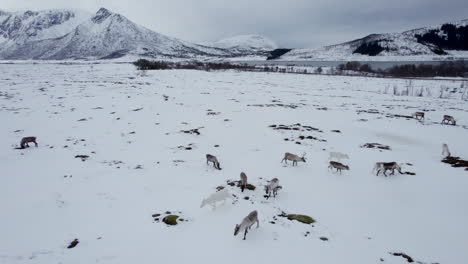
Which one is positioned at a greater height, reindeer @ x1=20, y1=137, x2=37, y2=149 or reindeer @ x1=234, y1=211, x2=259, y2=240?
reindeer @ x1=20, y1=137, x2=37, y2=149

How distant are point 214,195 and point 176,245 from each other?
1967 mm

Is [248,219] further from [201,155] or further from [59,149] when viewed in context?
[59,149]

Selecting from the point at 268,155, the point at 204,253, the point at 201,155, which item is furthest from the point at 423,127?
the point at 204,253

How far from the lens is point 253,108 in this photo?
24016 mm

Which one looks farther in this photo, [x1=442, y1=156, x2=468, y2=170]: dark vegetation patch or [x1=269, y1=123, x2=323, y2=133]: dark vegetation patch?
[x1=269, y1=123, x2=323, y2=133]: dark vegetation patch

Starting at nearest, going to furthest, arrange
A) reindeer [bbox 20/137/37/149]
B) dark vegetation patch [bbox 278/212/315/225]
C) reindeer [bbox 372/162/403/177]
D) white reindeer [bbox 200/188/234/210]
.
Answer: dark vegetation patch [bbox 278/212/315/225] < white reindeer [bbox 200/188/234/210] < reindeer [bbox 372/162/403/177] < reindeer [bbox 20/137/37/149]

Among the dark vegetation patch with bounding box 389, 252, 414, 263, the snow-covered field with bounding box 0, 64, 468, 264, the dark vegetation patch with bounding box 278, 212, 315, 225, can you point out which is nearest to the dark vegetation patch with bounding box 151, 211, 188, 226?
the snow-covered field with bounding box 0, 64, 468, 264

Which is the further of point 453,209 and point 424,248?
point 453,209

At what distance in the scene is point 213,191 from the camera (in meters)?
8.81

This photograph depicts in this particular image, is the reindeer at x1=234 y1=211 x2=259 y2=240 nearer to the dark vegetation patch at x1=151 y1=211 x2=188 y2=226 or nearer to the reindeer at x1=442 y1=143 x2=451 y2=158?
the dark vegetation patch at x1=151 y1=211 x2=188 y2=226

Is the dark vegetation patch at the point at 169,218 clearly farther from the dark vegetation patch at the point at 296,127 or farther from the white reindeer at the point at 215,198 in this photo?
the dark vegetation patch at the point at 296,127

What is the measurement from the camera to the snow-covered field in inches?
243

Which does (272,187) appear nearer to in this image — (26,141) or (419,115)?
(26,141)

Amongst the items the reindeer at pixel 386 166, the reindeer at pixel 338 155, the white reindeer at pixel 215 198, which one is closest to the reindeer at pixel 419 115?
the reindeer at pixel 386 166
